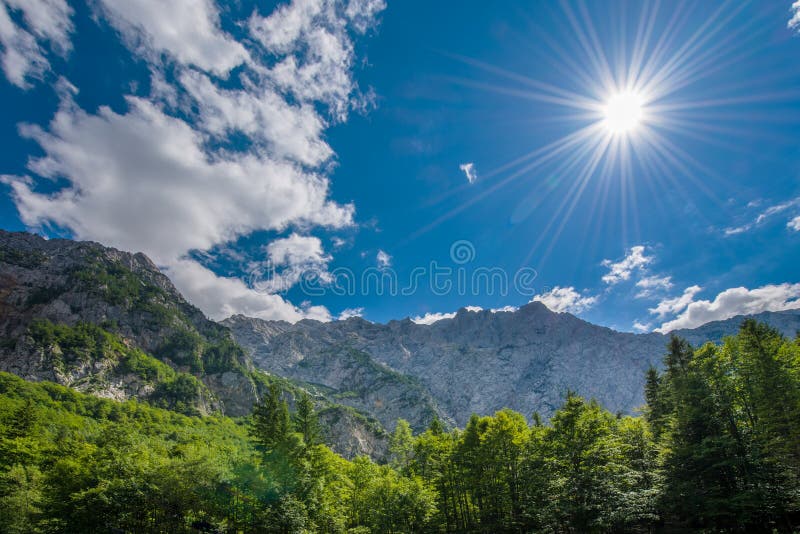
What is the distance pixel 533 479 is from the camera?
114 feet

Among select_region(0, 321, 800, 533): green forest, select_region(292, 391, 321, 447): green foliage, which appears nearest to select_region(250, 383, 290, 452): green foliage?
select_region(0, 321, 800, 533): green forest

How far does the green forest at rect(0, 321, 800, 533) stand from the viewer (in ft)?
90.7

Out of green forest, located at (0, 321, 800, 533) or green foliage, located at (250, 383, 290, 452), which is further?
green foliage, located at (250, 383, 290, 452)

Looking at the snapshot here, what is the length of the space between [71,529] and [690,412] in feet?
178

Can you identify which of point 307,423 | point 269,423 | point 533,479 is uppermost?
point 307,423

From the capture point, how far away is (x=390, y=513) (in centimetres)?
3784

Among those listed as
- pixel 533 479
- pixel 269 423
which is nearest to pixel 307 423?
pixel 269 423

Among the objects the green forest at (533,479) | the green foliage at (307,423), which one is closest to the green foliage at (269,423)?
the green forest at (533,479)

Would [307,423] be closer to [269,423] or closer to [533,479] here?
[269,423]

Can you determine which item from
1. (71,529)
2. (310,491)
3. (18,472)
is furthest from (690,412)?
(18,472)

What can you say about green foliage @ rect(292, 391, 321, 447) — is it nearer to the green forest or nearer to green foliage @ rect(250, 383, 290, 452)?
the green forest

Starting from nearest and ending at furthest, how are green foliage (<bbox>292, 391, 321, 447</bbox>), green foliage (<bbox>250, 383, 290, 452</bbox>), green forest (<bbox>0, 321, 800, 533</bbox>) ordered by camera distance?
green forest (<bbox>0, 321, 800, 533</bbox>) → green foliage (<bbox>250, 383, 290, 452</bbox>) → green foliage (<bbox>292, 391, 321, 447</bbox>)

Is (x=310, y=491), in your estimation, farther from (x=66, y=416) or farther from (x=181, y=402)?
(x=181, y=402)

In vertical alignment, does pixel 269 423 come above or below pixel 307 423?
below
